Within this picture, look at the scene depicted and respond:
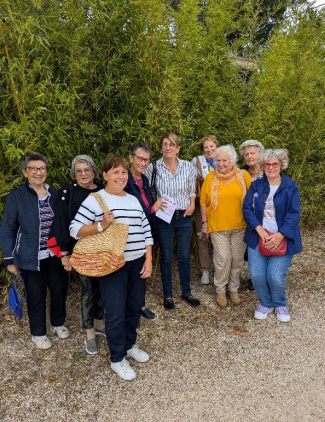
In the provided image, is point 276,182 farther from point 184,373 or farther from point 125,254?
point 184,373

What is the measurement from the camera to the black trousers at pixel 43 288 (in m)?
2.34

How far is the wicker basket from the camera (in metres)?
1.90

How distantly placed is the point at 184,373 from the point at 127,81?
2.33m

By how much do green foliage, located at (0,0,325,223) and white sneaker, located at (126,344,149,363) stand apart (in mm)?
1451

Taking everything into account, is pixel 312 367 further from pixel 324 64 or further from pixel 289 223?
pixel 324 64

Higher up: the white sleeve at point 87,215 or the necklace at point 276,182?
the necklace at point 276,182

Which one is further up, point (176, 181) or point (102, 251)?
point (176, 181)

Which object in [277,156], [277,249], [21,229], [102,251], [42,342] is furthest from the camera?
[277,249]

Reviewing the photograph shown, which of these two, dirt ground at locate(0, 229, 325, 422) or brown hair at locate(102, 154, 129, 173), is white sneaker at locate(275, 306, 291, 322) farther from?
brown hair at locate(102, 154, 129, 173)

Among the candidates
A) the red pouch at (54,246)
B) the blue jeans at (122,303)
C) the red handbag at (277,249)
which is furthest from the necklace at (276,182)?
the red pouch at (54,246)

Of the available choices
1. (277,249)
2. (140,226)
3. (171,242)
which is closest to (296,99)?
(277,249)

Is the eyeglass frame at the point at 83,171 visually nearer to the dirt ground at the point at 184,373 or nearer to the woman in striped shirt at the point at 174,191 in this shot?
the woman in striped shirt at the point at 174,191

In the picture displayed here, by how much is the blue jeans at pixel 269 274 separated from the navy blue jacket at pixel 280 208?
0.11 meters

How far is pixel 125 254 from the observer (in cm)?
200
